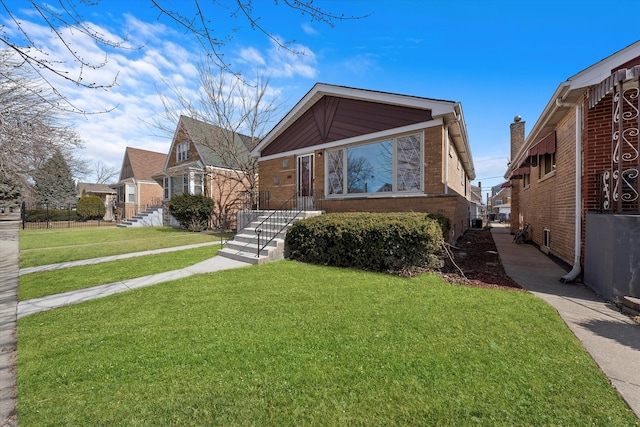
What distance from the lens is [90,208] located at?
2792 cm

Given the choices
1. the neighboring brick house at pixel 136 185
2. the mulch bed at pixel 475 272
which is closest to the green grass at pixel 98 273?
the mulch bed at pixel 475 272

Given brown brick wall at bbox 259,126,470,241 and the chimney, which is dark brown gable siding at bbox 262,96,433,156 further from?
the chimney

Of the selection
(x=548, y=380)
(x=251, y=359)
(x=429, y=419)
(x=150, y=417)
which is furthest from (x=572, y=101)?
(x=150, y=417)

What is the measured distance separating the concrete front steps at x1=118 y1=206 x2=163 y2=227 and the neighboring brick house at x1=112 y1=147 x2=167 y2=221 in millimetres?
4303

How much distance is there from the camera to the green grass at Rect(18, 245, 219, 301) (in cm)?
551

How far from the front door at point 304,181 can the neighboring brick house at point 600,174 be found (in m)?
7.78

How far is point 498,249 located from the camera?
986 cm

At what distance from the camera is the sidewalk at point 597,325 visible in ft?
8.13

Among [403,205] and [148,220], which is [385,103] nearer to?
[403,205]

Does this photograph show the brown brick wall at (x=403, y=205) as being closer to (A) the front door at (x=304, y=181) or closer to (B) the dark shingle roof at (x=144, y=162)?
(A) the front door at (x=304, y=181)

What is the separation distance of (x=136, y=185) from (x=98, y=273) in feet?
79.8

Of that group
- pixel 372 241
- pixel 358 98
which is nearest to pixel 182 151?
pixel 358 98

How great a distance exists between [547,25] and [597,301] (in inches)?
276

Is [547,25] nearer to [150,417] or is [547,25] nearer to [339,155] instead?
[339,155]
